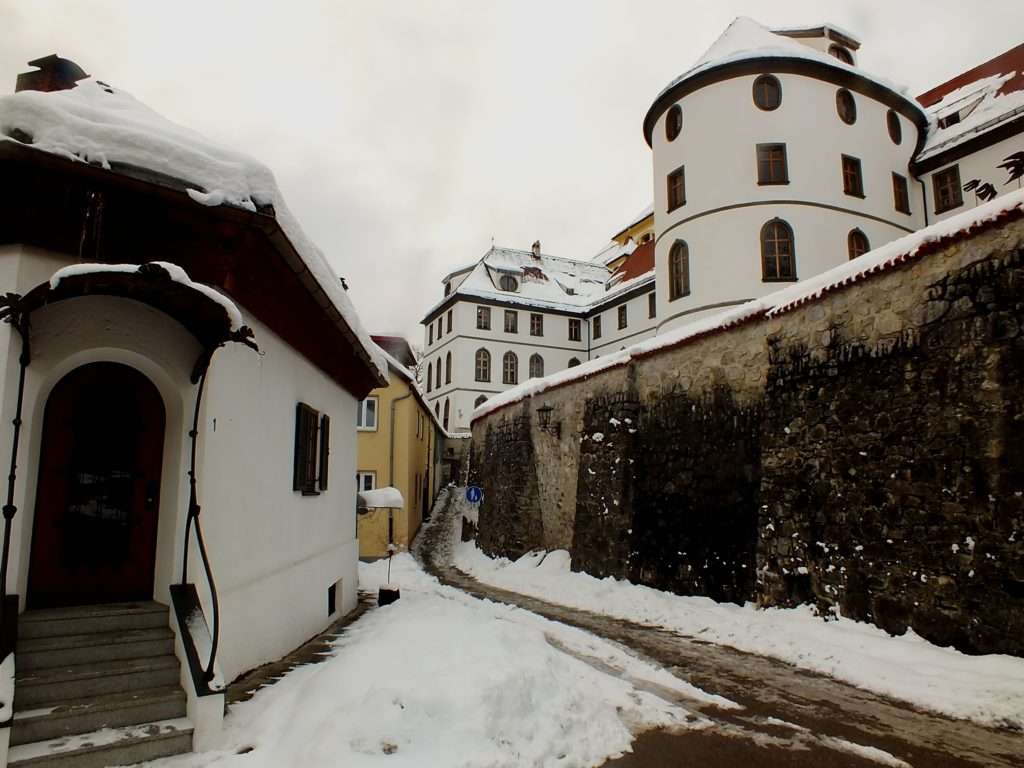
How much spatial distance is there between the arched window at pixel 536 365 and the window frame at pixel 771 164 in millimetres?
23593

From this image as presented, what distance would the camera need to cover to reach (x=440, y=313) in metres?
45.5

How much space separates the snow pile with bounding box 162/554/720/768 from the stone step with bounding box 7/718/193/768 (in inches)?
6.1

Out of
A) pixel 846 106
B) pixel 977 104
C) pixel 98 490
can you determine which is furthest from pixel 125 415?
pixel 977 104

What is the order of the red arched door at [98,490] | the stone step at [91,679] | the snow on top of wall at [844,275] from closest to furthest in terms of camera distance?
1. the stone step at [91,679]
2. the red arched door at [98,490]
3. the snow on top of wall at [844,275]

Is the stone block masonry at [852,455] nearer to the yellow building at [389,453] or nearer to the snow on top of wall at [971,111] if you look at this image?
the yellow building at [389,453]

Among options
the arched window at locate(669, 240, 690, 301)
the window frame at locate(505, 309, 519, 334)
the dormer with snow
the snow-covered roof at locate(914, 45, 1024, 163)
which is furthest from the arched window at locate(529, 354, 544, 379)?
the snow-covered roof at locate(914, 45, 1024, 163)

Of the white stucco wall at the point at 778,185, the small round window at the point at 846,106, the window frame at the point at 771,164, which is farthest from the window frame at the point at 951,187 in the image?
the window frame at the point at 771,164

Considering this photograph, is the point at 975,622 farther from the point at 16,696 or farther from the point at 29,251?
the point at 29,251

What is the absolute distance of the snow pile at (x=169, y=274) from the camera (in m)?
4.09

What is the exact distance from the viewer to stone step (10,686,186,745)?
13.1 ft

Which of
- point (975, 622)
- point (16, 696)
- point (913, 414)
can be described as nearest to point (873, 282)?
point (913, 414)

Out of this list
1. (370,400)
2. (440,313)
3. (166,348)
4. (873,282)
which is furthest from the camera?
(440,313)

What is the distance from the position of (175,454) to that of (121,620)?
1.25m

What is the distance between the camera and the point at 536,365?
1726 inches
